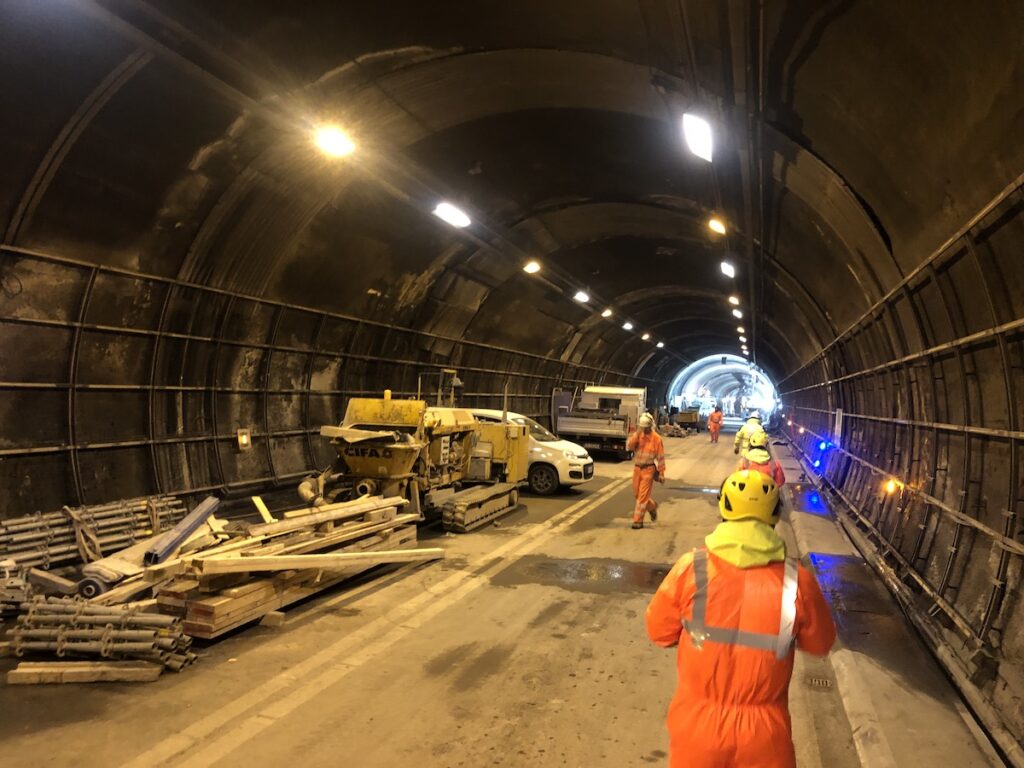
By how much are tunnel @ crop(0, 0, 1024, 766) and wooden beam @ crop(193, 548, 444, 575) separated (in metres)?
0.53

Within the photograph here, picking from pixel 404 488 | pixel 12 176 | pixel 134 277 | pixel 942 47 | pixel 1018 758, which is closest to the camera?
pixel 1018 758

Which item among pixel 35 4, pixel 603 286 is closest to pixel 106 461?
pixel 35 4

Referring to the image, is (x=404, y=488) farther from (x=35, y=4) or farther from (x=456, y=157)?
(x=35, y=4)

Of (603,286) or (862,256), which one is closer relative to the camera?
(862,256)

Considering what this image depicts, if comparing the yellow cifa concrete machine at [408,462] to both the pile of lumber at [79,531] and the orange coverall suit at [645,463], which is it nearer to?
the pile of lumber at [79,531]

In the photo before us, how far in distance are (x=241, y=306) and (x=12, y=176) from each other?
4.11 m

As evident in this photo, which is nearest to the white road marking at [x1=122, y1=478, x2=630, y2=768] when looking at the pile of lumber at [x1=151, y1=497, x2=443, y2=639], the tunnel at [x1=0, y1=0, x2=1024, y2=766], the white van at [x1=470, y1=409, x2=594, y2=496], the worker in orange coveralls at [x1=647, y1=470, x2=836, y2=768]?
the tunnel at [x1=0, y1=0, x2=1024, y2=766]

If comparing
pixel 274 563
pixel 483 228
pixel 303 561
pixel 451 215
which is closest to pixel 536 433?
pixel 483 228

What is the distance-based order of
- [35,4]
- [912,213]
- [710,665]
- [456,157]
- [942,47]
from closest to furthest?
[710,665], [942,47], [35,4], [912,213], [456,157]

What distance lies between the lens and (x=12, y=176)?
23.1 feet

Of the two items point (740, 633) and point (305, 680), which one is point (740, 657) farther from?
point (305, 680)

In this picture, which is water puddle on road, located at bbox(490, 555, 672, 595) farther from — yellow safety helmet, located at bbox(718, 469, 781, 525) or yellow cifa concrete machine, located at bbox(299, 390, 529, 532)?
yellow safety helmet, located at bbox(718, 469, 781, 525)

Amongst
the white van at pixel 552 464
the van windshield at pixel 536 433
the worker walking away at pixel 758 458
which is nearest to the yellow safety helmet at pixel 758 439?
the worker walking away at pixel 758 458

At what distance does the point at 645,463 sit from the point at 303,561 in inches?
244
